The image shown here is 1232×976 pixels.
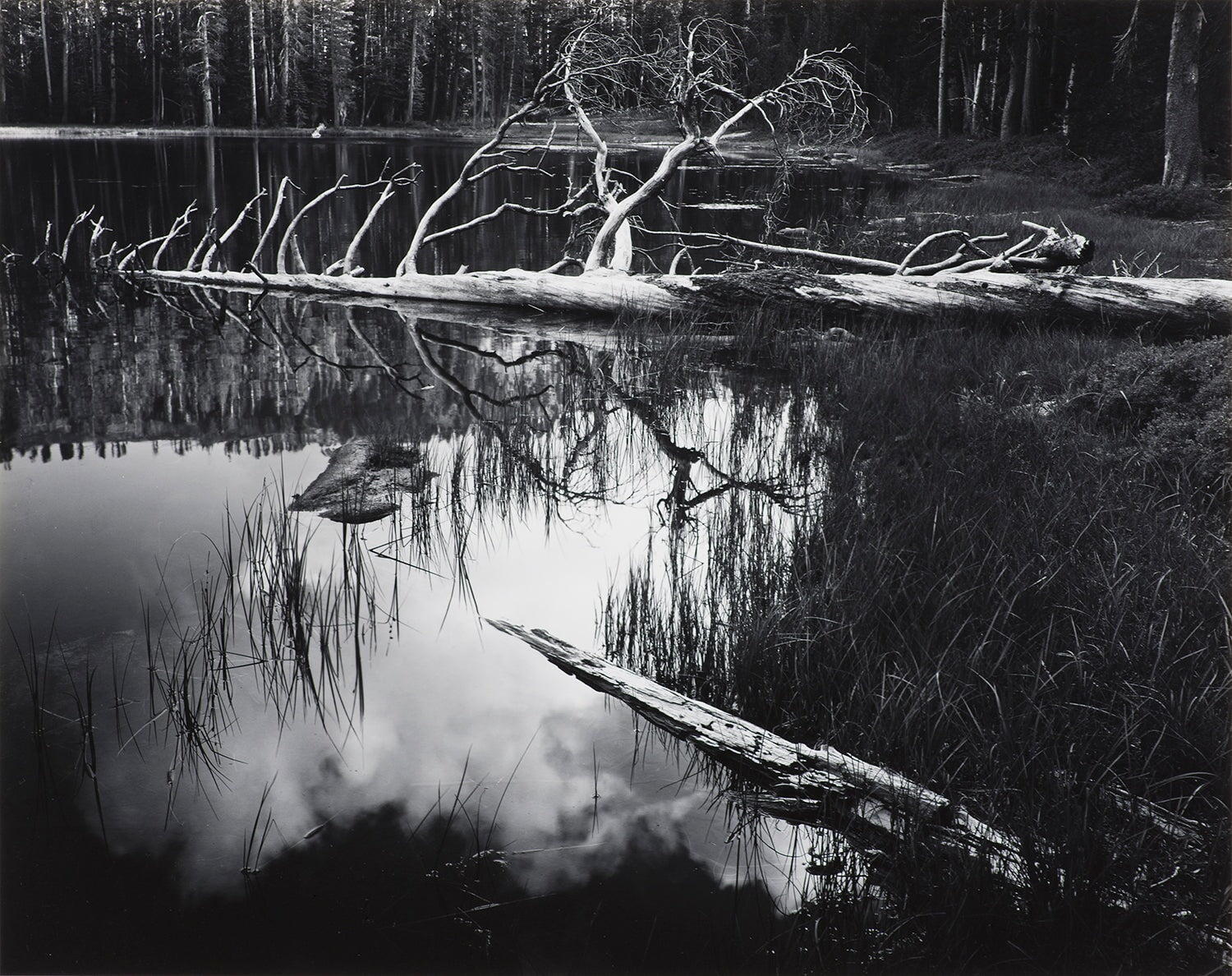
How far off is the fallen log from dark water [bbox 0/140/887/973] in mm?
1902

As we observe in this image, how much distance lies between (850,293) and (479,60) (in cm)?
4199

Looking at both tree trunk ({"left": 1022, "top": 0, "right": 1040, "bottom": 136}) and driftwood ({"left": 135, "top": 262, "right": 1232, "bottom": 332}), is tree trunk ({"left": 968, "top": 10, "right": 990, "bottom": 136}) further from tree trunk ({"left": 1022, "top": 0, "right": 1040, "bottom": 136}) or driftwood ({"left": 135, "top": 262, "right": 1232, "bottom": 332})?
driftwood ({"left": 135, "top": 262, "right": 1232, "bottom": 332})

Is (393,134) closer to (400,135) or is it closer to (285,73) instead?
(400,135)

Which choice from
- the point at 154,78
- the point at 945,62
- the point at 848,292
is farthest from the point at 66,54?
the point at 848,292

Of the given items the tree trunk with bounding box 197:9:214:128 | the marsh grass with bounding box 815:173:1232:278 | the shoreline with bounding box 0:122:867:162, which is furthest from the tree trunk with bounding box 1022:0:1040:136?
the tree trunk with bounding box 197:9:214:128

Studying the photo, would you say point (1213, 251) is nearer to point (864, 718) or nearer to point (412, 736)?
point (864, 718)

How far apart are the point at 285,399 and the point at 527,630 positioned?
13.8 feet

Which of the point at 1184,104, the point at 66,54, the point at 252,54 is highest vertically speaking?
the point at 252,54

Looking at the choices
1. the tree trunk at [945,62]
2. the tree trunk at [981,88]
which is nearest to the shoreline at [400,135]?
the tree trunk at [945,62]

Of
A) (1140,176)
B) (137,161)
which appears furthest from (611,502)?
(137,161)

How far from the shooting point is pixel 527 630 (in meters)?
3.94

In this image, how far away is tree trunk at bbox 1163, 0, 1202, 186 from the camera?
16.9m

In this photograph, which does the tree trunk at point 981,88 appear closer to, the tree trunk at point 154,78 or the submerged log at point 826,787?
the submerged log at point 826,787

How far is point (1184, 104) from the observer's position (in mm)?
17438
